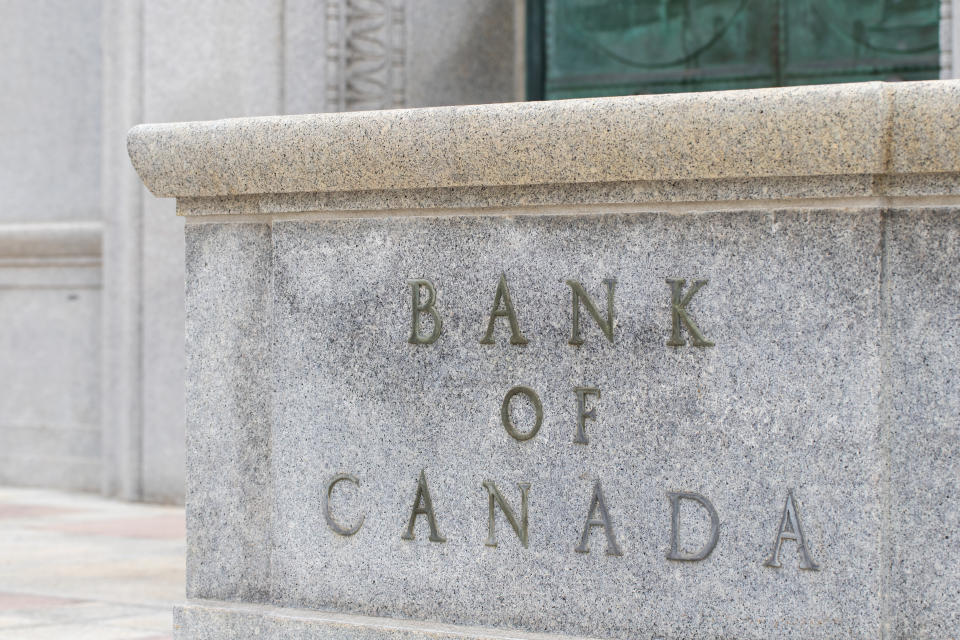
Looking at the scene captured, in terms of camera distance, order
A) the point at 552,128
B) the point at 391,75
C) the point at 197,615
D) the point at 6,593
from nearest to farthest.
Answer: the point at 552,128 < the point at 197,615 < the point at 6,593 < the point at 391,75

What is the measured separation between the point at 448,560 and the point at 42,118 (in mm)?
7810

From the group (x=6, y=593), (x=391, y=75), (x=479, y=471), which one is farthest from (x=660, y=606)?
(x=391, y=75)

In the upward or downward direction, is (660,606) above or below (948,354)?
below

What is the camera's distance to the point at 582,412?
3.74 m

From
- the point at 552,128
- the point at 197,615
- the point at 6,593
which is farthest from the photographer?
the point at 6,593

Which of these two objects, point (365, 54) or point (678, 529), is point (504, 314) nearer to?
point (678, 529)

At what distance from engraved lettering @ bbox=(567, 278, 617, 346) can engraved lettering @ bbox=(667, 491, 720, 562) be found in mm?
488

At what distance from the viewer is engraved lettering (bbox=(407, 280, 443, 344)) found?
3.92m

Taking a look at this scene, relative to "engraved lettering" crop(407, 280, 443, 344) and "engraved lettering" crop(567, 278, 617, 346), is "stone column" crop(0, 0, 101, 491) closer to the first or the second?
"engraved lettering" crop(407, 280, 443, 344)

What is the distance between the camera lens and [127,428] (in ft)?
30.9

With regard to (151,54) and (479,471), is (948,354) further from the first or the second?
(151,54)

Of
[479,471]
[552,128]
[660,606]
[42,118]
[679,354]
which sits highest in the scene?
[42,118]

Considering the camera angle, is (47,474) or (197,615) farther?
(47,474)

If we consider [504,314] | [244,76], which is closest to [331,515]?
[504,314]
